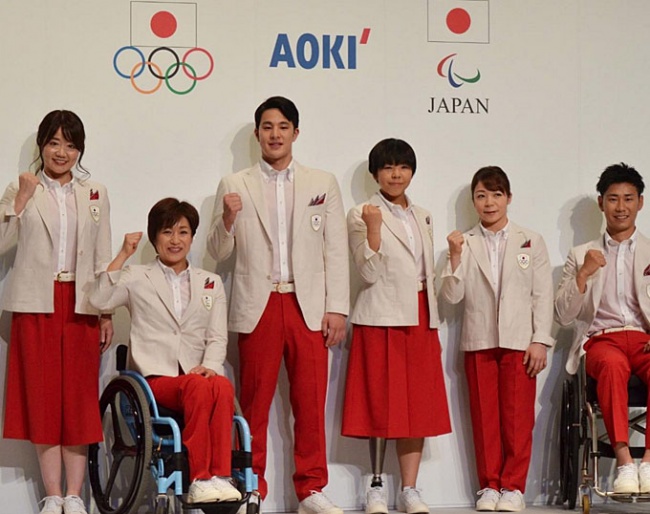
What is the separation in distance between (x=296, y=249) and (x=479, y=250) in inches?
33.0

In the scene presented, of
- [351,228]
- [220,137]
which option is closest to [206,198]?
[220,137]

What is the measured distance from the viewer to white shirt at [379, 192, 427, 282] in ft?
15.5

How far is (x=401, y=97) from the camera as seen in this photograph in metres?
5.06

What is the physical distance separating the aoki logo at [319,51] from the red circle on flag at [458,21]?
391mm

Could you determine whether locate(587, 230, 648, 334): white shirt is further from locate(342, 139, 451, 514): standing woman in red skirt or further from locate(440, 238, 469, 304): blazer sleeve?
locate(342, 139, 451, 514): standing woman in red skirt

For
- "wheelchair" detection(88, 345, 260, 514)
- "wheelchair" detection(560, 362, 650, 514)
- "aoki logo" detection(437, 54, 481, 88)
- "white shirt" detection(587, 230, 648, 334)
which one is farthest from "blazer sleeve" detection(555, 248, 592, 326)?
"wheelchair" detection(88, 345, 260, 514)

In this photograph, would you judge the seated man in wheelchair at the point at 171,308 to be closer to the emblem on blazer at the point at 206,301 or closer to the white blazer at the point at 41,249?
the emblem on blazer at the point at 206,301

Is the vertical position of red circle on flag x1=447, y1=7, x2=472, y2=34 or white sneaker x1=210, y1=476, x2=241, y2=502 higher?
red circle on flag x1=447, y1=7, x2=472, y2=34

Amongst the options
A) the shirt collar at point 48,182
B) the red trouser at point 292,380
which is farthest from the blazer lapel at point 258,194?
the shirt collar at point 48,182

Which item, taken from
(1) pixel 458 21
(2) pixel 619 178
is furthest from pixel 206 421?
(1) pixel 458 21

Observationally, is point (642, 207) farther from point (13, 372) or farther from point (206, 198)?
point (13, 372)

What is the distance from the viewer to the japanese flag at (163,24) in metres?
4.87

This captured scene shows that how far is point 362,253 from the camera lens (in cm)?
461

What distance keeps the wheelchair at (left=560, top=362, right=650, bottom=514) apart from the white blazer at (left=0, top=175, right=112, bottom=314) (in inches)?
77.7
